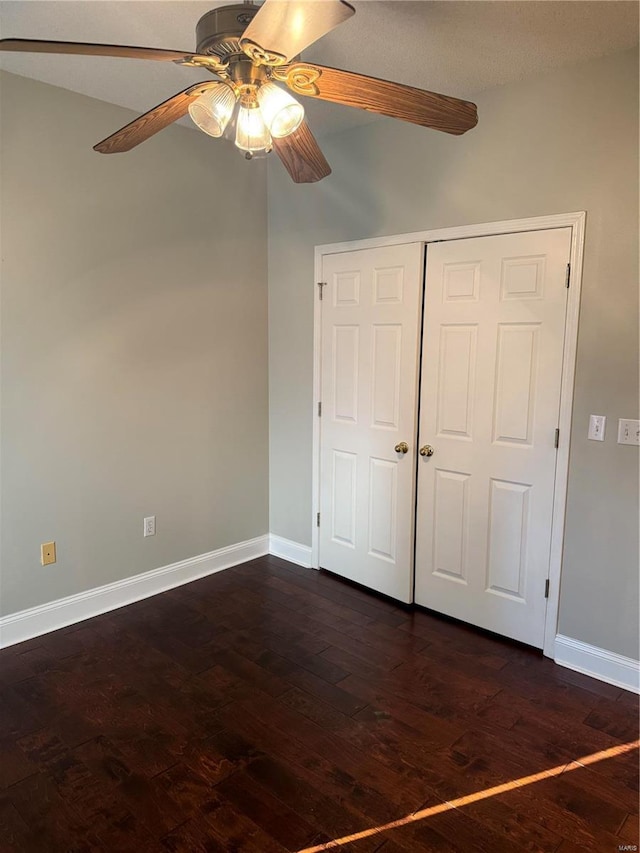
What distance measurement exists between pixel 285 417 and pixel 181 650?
1.58m

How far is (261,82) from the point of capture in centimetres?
147

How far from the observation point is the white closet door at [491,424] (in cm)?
253

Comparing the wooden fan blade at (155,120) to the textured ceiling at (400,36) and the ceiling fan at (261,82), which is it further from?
the textured ceiling at (400,36)

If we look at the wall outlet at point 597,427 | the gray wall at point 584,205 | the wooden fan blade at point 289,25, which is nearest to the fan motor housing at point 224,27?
the wooden fan blade at point 289,25

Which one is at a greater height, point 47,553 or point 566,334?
point 566,334

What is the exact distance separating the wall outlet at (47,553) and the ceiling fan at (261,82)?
2.00m

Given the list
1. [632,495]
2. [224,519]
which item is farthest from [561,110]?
[224,519]

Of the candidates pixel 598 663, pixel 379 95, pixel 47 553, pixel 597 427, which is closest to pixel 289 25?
pixel 379 95

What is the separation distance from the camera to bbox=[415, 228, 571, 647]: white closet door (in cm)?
253

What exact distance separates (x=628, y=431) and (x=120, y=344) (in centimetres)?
247

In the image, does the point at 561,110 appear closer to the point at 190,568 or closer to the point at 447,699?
the point at 447,699

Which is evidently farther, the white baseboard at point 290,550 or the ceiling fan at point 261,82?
the white baseboard at point 290,550

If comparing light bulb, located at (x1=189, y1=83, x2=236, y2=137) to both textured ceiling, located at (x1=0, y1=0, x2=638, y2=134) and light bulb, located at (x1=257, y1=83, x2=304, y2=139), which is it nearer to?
light bulb, located at (x1=257, y1=83, x2=304, y2=139)

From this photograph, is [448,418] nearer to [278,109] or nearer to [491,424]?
[491,424]
